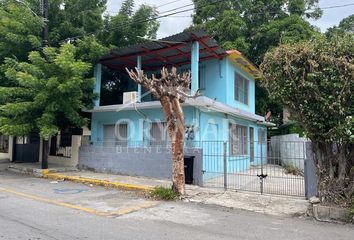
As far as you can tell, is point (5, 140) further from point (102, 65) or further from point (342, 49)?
point (342, 49)

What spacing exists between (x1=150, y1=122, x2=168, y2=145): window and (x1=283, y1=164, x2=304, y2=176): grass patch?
4934 millimetres

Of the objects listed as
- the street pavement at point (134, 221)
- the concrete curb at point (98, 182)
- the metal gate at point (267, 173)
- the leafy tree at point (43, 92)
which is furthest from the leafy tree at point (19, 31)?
the metal gate at point (267, 173)

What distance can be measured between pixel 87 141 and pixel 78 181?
Result: 3.54m

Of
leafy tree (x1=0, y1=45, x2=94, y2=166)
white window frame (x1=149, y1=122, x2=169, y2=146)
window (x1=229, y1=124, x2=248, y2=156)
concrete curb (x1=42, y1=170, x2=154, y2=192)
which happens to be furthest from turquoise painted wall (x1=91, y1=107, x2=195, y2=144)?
window (x1=229, y1=124, x2=248, y2=156)

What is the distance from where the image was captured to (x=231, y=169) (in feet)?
50.0

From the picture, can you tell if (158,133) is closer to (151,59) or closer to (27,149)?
(151,59)

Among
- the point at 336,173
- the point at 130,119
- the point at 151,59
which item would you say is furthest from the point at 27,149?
the point at 336,173

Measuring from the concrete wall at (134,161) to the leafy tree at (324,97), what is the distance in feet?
15.2

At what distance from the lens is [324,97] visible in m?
7.25

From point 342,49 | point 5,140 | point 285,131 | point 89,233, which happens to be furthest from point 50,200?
point 285,131

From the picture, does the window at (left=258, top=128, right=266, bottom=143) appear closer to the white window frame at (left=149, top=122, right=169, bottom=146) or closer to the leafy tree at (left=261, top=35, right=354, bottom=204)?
the white window frame at (left=149, top=122, right=169, bottom=146)

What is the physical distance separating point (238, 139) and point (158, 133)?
4.88m

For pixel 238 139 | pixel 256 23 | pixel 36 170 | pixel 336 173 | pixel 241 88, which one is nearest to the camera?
pixel 336 173

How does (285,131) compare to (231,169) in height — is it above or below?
above
